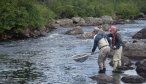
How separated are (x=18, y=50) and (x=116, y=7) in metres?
71.2

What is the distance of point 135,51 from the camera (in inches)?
1195

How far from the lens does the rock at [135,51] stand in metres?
30.1

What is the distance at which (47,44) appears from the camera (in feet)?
132

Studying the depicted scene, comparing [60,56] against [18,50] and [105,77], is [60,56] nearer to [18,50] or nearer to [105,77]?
[18,50]

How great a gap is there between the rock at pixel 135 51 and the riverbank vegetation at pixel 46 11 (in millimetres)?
19483

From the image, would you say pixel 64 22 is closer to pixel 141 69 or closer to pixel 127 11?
pixel 127 11

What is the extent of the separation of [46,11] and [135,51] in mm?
37891

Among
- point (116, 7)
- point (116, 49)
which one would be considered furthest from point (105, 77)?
point (116, 7)

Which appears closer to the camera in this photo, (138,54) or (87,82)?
(87,82)

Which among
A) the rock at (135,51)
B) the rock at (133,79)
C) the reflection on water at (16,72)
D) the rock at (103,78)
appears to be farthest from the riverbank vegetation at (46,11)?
the rock at (133,79)

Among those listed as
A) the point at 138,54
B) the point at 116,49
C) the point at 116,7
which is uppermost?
the point at 116,49

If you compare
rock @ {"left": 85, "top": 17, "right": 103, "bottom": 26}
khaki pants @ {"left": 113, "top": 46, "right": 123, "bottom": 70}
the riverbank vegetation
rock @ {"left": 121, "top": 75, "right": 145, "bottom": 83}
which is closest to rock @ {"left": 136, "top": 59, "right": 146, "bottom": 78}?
khaki pants @ {"left": 113, "top": 46, "right": 123, "bottom": 70}

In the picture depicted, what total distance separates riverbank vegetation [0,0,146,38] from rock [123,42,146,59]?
19483 millimetres

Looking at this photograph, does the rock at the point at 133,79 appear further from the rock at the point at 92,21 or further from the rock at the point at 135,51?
the rock at the point at 92,21
